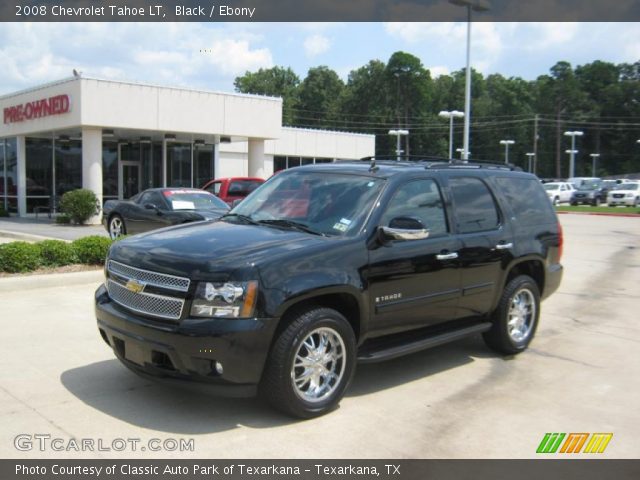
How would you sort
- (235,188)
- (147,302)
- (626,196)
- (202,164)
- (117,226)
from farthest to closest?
1. (626,196)
2. (202,164)
3. (235,188)
4. (117,226)
5. (147,302)

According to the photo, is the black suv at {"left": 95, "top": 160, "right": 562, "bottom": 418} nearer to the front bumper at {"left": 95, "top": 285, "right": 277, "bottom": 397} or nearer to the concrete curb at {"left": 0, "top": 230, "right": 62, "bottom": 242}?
the front bumper at {"left": 95, "top": 285, "right": 277, "bottom": 397}

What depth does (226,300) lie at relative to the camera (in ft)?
14.1

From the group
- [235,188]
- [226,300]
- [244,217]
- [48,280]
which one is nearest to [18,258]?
[48,280]

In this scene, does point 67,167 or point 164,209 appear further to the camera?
point 67,167

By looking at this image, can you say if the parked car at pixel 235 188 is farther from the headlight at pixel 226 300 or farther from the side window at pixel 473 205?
the headlight at pixel 226 300

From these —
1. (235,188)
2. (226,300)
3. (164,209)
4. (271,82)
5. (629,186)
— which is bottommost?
(226,300)

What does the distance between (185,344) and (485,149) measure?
10598 cm

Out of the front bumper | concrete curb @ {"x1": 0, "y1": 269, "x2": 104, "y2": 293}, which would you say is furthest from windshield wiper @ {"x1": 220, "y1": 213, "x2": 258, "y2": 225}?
concrete curb @ {"x1": 0, "y1": 269, "x2": 104, "y2": 293}

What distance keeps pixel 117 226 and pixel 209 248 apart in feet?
37.4

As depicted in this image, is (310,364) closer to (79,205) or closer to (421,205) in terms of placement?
(421,205)

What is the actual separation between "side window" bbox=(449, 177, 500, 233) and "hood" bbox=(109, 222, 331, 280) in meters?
1.73

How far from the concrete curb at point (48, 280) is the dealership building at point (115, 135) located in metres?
14.5

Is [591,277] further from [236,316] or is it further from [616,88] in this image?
[616,88]

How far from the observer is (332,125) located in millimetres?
102250
